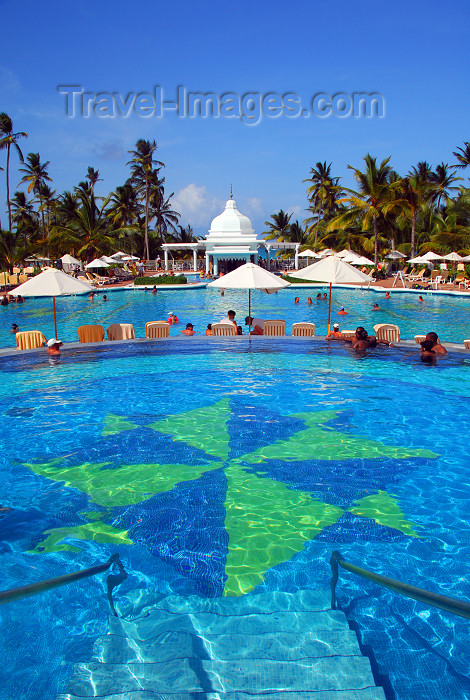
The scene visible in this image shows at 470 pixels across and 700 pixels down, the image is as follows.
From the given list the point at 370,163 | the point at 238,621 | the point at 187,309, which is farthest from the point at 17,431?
the point at 370,163

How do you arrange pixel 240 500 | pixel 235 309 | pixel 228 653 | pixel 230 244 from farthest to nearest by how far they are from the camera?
pixel 230 244, pixel 235 309, pixel 240 500, pixel 228 653

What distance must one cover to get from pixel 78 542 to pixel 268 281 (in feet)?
28.1

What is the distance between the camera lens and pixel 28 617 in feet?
12.6

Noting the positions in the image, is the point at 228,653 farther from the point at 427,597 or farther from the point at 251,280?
the point at 251,280

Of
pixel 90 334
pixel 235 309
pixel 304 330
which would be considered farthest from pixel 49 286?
pixel 235 309

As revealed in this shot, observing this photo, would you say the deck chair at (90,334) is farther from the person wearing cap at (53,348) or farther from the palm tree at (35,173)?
the palm tree at (35,173)

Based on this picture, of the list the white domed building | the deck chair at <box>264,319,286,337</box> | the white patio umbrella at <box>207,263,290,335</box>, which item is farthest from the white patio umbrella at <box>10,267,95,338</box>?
the white domed building

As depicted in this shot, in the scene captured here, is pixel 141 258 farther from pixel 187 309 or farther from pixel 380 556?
pixel 380 556

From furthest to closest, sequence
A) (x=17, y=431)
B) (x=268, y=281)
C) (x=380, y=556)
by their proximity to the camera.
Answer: (x=268, y=281)
(x=17, y=431)
(x=380, y=556)

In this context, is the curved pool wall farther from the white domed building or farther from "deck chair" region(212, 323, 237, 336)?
the white domed building

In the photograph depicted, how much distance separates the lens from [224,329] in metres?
14.0

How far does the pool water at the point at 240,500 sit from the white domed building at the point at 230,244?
31.1 m

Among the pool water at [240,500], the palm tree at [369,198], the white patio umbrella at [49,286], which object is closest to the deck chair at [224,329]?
the white patio umbrella at [49,286]

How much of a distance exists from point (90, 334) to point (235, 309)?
469 inches
